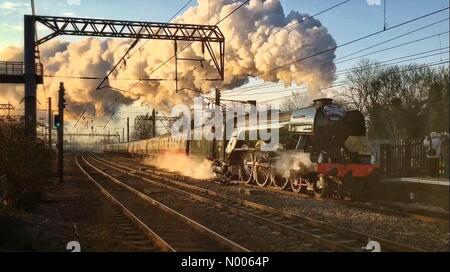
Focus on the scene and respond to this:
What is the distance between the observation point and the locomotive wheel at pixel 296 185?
726 inches

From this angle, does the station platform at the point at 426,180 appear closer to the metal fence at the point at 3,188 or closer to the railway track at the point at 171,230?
the railway track at the point at 171,230

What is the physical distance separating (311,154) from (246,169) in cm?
619

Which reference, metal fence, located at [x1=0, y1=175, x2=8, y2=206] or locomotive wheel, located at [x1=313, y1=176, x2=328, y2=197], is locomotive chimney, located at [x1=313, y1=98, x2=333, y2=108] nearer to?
locomotive wheel, located at [x1=313, y1=176, x2=328, y2=197]

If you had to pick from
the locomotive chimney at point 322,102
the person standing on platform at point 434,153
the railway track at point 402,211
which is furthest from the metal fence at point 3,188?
the person standing on platform at point 434,153

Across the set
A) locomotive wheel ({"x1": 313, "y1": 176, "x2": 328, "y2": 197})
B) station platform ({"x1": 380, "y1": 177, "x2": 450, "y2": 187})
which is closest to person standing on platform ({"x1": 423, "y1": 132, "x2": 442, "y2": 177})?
station platform ({"x1": 380, "y1": 177, "x2": 450, "y2": 187})

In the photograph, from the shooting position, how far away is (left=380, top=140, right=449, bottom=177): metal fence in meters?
15.4

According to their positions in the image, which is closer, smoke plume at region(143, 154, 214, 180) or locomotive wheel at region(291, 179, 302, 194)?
locomotive wheel at region(291, 179, 302, 194)

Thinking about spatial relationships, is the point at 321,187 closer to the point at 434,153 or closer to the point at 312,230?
the point at 434,153

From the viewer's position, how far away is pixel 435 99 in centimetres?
1518

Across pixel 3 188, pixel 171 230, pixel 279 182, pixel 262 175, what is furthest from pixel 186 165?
pixel 171 230

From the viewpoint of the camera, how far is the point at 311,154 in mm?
16531

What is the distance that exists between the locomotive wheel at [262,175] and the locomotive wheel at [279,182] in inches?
12.3

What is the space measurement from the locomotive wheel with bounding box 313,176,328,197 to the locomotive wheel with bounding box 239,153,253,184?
4634mm
